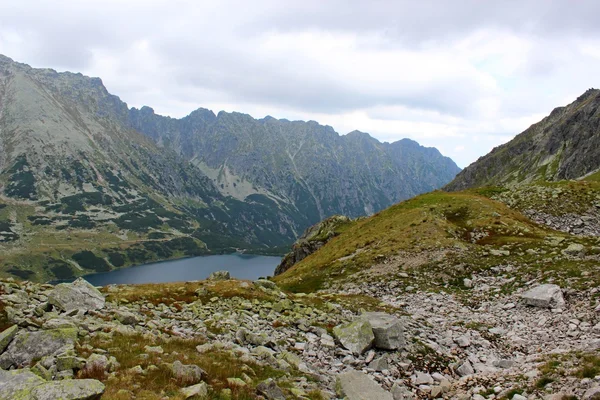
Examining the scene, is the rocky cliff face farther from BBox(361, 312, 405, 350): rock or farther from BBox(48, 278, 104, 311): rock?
BBox(48, 278, 104, 311): rock

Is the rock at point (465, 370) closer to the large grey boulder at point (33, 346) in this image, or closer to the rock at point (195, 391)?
the rock at point (195, 391)

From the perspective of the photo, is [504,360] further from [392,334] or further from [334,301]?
[334,301]

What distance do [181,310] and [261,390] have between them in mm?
15048

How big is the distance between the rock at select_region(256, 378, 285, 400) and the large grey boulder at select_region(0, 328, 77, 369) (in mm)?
6749

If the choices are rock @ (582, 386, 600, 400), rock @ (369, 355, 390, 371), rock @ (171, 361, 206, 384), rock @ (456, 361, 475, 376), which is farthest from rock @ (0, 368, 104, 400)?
rock @ (456, 361, 475, 376)

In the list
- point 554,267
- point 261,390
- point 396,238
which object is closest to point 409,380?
point 261,390

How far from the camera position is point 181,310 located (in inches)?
993

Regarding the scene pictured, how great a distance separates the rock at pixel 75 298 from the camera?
66.1ft

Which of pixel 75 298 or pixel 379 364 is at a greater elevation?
pixel 75 298

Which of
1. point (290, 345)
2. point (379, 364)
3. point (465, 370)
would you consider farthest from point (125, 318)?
point (465, 370)

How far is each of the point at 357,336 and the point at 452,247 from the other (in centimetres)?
2585

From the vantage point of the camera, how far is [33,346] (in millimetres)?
12969

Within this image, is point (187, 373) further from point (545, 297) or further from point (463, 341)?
point (545, 297)

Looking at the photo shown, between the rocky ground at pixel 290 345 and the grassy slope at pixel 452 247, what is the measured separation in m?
4.53
